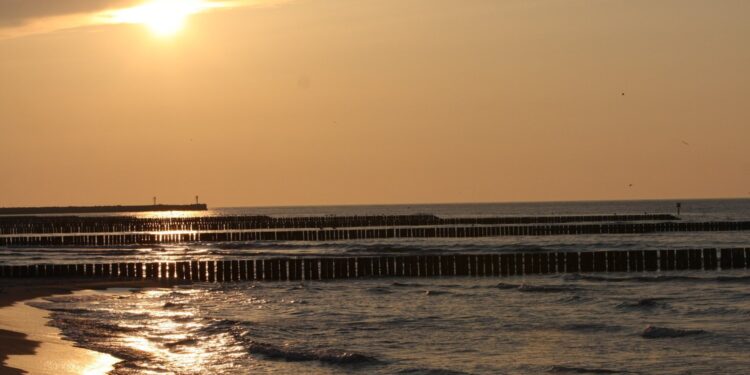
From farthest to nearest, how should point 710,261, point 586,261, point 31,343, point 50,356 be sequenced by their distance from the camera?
point 710,261, point 586,261, point 31,343, point 50,356

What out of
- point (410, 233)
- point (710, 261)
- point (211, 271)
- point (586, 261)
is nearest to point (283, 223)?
point (410, 233)

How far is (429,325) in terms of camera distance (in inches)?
1071

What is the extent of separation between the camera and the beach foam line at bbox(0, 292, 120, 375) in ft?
61.9

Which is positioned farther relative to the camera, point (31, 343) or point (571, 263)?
point (571, 263)

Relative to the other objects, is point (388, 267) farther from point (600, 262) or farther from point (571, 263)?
Answer: point (600, 262)

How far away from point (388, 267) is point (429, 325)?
1757 cm

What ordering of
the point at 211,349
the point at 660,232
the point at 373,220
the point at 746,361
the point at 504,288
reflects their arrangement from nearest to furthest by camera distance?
the point at 746,361 < the point at 211,349 < the point at 504,288 < the point at 660,232 < the point at 373,220

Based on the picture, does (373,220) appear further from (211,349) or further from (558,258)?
(211,349)

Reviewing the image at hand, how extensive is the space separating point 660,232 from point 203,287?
52.4 m

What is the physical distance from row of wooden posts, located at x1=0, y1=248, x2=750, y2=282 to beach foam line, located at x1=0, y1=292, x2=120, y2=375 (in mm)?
17143

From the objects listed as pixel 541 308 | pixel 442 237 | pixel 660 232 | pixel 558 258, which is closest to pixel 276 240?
pixel 442 237

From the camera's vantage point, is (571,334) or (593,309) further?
(593,309)

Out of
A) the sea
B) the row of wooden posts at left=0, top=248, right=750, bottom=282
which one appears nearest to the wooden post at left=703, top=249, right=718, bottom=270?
the row of wooden posts at left=0, top=248, right=750, bottom=282

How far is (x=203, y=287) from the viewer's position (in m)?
40.4
